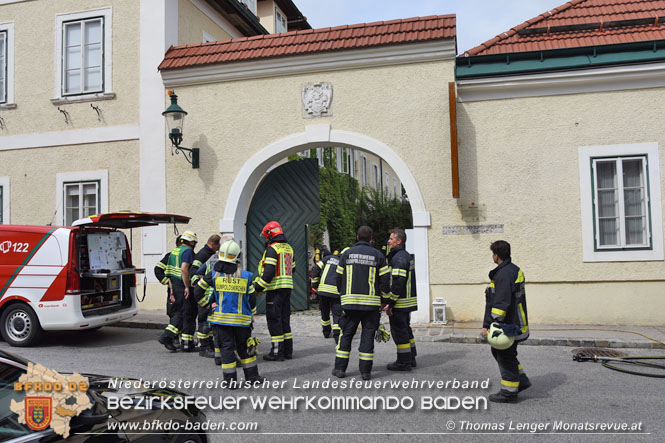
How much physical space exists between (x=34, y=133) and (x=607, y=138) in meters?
12.1

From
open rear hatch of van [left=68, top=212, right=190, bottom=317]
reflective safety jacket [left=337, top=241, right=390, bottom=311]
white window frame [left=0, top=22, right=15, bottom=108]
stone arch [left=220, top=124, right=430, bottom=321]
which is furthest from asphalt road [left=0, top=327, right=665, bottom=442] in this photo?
white window frame [left=0, top=22, right=15, bottom=108]

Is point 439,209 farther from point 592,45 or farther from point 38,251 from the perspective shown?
point 38,251

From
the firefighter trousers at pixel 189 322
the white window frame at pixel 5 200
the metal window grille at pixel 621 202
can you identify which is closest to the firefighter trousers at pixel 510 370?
the firefighter trousers at pixel 189 322

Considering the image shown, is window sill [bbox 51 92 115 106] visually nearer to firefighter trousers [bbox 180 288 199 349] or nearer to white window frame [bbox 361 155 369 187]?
firefighter trousers [bbox 180 288 199 349]

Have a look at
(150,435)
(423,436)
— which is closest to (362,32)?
(423,436)

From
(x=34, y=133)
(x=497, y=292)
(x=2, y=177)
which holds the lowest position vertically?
(x=497, y=292)

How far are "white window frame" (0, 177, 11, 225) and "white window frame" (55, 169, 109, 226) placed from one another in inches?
52.1

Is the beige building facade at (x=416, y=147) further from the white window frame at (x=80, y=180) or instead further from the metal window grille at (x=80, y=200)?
the metal window grille at (x=80, y=200)

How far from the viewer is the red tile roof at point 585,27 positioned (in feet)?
34.3

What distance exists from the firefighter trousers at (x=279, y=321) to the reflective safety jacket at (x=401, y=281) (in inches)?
61.6

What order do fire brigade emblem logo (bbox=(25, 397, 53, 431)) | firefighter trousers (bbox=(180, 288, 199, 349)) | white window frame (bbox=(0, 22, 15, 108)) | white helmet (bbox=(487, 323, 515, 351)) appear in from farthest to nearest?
white window frame (bbox=(0, 22, 15, 108))
firefighter trousers (bbox=(180, 288, 199, 349))
white helmet (bbox=(487, 323, 515, 351))
fire brigade emblem logo (bbox=(25, 397, 53, 431))

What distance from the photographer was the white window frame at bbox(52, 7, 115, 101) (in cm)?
1226

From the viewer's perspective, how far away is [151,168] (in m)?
11.9

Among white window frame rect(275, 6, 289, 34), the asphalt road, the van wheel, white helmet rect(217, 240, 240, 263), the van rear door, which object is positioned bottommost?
the asphalt road
